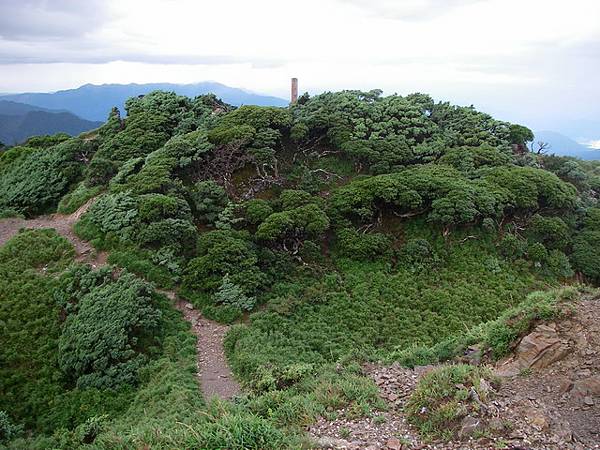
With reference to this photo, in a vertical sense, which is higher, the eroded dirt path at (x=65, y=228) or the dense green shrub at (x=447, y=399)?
the dense green shrub at (x=447, y=399)

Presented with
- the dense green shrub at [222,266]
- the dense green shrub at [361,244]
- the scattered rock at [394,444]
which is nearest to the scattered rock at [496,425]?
the scattered rock at [394,444]

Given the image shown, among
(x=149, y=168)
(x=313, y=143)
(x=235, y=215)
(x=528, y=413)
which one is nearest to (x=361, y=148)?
(x=313, y=143)

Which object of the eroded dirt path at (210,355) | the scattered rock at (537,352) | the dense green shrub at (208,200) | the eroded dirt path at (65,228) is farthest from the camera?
the dense green shrub at (208,200)

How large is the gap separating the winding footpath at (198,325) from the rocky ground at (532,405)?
5734 millimetres

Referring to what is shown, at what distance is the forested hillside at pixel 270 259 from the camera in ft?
42.2

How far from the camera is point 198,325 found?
17.6 m

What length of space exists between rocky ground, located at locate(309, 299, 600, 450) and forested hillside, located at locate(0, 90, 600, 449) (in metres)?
0.58

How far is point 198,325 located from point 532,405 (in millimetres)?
12330

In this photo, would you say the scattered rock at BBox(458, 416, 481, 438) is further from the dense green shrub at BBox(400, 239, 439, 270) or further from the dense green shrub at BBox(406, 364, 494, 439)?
the dense green shrub at BBox(400, 239, 439, 270)

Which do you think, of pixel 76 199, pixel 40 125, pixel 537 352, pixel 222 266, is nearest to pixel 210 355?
pixel 222 266

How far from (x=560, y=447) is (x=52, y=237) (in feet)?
71.0

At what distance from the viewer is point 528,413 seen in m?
8.16

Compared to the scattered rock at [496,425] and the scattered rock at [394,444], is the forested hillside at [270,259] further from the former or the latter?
the scattered rock at [496,425]

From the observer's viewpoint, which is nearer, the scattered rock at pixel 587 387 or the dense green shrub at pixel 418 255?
the scattered rock at pixel 587 387
